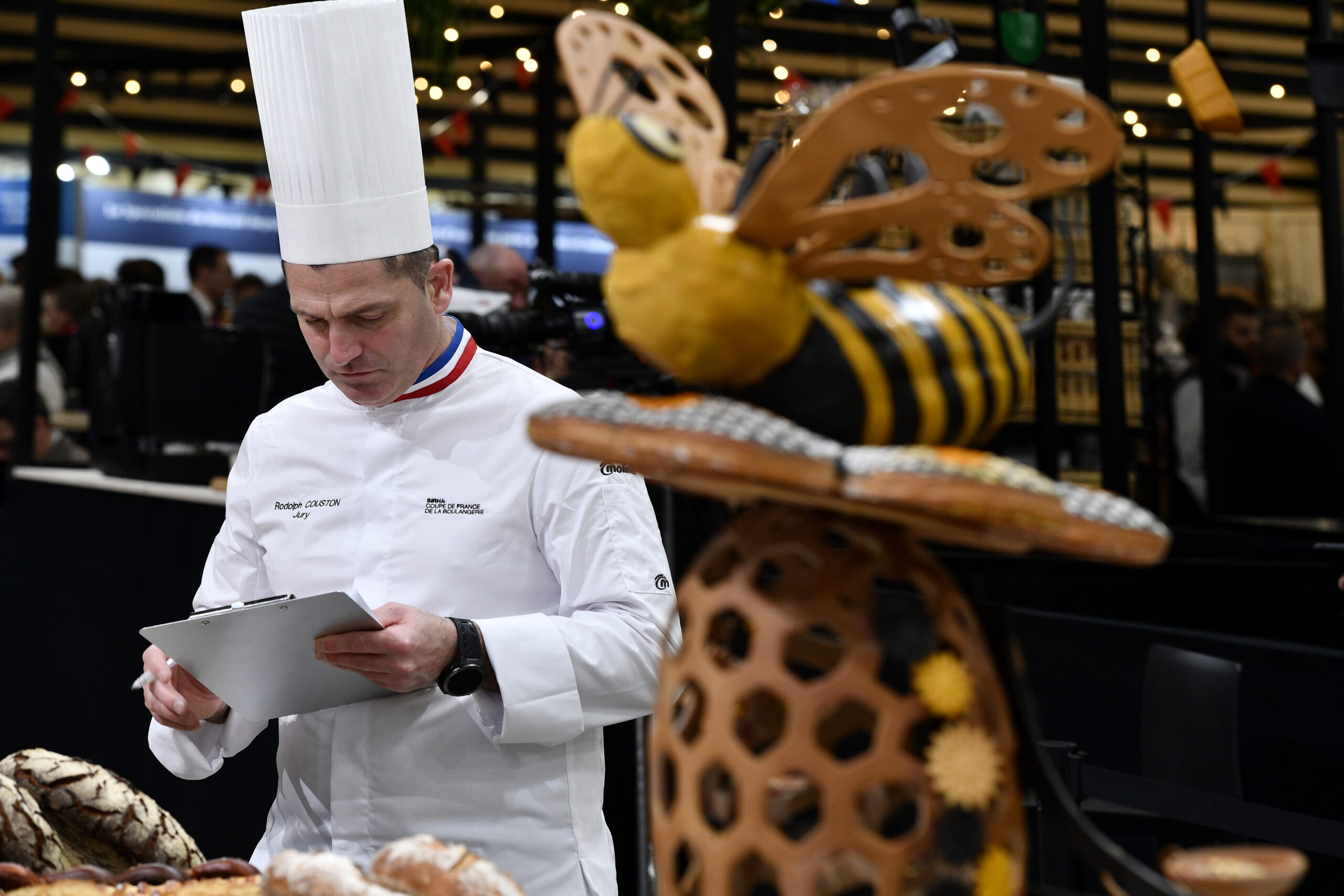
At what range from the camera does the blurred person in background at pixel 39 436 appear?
5293mm

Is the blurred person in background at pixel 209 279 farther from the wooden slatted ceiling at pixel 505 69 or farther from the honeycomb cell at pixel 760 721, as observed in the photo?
the honeycomb cell at pixel 760 721

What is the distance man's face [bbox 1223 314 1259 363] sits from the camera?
609cm

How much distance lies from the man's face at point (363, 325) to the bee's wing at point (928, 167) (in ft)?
3.35

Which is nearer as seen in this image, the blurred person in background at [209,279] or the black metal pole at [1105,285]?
the black metal pole at [1105,285]

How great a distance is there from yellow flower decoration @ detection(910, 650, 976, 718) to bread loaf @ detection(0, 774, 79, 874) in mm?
815

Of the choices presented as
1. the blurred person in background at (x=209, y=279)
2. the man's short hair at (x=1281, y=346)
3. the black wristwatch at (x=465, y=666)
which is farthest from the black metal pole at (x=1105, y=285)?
the blurred person in background at (x=209, y=279)

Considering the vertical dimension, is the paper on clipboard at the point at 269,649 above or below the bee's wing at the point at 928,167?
below

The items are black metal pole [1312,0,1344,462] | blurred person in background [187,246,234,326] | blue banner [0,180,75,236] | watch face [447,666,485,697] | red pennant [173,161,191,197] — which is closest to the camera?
watch face [447,666,485,697]

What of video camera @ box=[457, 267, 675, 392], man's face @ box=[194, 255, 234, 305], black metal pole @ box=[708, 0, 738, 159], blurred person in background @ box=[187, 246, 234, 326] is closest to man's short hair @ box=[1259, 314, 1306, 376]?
black metal pole @ box=[708, 0, 738, 159]

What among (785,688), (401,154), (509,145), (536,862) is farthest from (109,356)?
(509,145)

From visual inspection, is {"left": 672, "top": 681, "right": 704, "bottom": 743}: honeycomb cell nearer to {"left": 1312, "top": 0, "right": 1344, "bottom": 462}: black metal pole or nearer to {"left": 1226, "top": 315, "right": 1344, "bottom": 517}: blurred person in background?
{"left": 1312, "top": 0, "right": 1344, "bottom": 462}: black metal pole

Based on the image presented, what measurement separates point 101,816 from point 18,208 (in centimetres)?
1110

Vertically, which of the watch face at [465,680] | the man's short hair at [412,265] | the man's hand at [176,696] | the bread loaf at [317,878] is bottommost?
the man's hand at [176,696]

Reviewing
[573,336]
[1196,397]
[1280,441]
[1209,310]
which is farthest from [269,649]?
[1196,397]
